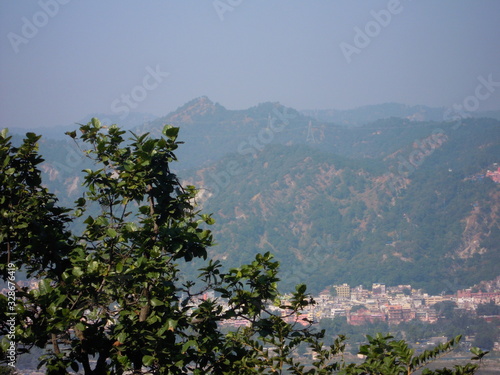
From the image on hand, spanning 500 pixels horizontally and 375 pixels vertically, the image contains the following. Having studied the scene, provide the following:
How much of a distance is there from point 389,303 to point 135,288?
71944mm

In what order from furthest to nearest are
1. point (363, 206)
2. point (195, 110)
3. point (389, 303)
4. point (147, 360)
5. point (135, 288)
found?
point (195, 110), point (363, 206), point (389, 303), point (135, 288), point (147, 360)

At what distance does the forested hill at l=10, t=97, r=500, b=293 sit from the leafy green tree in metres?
70.6

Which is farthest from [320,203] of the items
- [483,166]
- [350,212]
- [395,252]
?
[483,166]

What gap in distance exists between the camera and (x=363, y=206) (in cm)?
Answer: 11638

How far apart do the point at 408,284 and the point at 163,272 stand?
297ft

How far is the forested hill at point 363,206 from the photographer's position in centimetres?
9388

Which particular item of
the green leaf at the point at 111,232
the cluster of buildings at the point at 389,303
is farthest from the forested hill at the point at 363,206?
the green leaf at the point at 111,232

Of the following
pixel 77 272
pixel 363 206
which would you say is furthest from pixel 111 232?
pixel 363 206

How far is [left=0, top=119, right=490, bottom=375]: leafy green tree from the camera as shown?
346cm

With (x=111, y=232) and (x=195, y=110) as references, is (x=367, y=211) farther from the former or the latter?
(x=111, y=232)

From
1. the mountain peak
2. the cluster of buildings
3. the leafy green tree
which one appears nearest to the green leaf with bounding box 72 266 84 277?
the leafy green tree

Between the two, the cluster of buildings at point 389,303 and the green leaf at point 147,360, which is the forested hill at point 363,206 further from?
the green leaf at point 147,360

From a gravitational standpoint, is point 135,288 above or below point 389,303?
above

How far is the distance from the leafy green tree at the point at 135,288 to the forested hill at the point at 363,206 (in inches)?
2779
